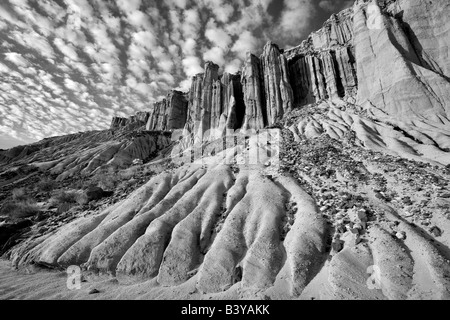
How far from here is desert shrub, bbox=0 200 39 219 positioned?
2547 cm

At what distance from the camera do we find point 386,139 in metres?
28.3

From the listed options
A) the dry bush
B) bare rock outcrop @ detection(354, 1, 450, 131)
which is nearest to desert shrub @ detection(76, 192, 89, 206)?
the dry bush

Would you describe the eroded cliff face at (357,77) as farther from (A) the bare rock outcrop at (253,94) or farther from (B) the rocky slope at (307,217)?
(B) the rocky slope at (307,217)

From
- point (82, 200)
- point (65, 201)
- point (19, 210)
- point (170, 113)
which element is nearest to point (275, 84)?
point (82, 200)

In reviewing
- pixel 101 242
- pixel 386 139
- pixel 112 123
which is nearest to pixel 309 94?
pixel 386 139

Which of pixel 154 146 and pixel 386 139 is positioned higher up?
pixel 154 146

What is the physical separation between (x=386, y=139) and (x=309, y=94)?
131ft

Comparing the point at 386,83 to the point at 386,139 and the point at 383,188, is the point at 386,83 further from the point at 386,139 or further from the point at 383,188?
the point at 383,188

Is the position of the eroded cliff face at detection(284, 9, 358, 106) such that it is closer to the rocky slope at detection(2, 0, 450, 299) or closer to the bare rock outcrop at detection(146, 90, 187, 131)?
the rocky slope at detection(2, 0, 450, 299)

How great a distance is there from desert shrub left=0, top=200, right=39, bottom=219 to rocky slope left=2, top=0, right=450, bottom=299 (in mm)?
7807

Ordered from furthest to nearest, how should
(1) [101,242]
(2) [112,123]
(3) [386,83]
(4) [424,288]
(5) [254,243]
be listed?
(2) [112,123] → (3) [386,83] → (1) [101,242] → (5) [254,243] → (4) [424,288]

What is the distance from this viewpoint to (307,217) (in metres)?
15.9

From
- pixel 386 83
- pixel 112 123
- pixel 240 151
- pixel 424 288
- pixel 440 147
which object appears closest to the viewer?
pixel 424 288

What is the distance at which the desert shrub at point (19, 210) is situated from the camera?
25.5 metres
